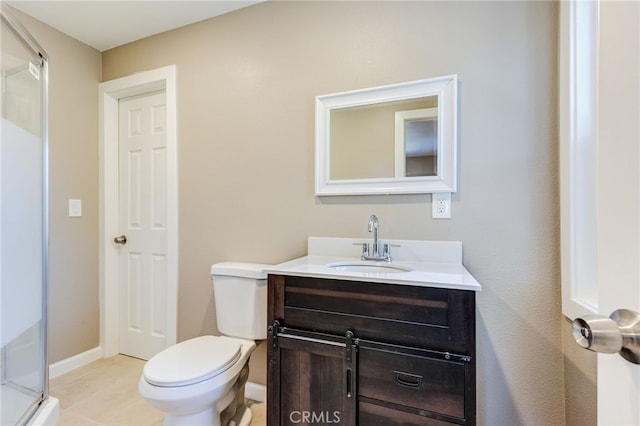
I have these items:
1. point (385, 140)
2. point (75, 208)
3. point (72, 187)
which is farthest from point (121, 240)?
point (385, 140)

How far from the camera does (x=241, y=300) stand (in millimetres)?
1672

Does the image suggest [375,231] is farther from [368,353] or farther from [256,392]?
[256,392]

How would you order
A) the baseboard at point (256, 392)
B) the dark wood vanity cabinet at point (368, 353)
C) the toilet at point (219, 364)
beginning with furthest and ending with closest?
the baseboard at point (256, 392)
the toilet at point (219, 364)
the dark wood vanity cabinet at point (368, 353)

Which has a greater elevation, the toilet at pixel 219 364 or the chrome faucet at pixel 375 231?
the chrome faucet at pixel 375 231

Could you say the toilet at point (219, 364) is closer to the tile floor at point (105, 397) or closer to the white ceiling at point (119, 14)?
the tile floor at point (105, 397)

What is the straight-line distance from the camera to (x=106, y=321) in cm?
231

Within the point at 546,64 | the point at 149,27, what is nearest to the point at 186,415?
the point at 546,64

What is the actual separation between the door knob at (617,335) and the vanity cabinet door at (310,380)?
0.80 m

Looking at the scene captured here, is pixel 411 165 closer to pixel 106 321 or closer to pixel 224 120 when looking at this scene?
pixel 224 120

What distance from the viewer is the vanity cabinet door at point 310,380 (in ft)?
3.63

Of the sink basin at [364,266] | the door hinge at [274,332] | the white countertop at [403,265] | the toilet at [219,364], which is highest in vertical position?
the white countertop at [403,265]

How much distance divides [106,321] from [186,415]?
147 cm

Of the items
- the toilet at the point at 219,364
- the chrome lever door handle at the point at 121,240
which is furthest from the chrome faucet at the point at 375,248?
the chrome lever door handle at the point at 121,240

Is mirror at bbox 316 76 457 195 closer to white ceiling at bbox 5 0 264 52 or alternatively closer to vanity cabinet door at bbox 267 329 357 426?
vanity cabinet door at bbox 267 329 357 426
